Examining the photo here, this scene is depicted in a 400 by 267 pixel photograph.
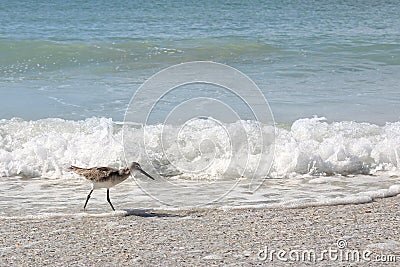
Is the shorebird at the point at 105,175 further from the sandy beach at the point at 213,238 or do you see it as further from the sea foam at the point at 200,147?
the sea foam at the point at 200,147

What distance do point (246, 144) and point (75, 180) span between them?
2.08 meters

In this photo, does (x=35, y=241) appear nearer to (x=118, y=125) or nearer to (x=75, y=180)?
(x=75, y=180)

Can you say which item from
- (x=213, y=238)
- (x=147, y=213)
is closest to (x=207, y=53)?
(x=147, y=213)

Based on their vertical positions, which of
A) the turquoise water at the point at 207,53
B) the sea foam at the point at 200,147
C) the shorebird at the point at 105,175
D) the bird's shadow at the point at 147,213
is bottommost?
the bird's shadow at the point at 147,213

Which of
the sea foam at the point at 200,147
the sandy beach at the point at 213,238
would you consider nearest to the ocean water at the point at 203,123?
the sea foam at the point at 200,147

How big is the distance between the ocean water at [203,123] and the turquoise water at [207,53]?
1.8 inches

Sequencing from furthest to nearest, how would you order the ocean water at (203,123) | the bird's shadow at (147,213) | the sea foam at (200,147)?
the sea foam at (200,147), the ocean water at (203,123), the bird's shadow at (147,213)

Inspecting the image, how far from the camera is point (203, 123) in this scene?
930 centimetres

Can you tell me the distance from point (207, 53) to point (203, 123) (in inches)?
281

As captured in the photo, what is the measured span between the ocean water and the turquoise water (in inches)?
1.8

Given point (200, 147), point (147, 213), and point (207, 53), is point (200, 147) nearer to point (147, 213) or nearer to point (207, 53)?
point (147, 213)

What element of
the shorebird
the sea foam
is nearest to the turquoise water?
the sea foam

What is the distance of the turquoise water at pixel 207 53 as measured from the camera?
1077cm

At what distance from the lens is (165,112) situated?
33.8ft
